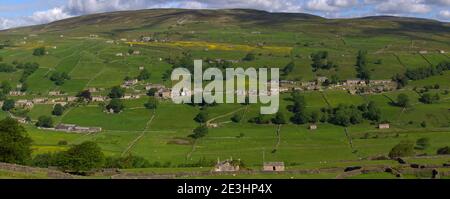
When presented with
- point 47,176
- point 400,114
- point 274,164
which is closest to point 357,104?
point 400,114

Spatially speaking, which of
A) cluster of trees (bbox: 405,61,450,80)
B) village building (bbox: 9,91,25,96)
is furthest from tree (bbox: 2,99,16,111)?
cluster of trees (bbox: 405,61,450,80)

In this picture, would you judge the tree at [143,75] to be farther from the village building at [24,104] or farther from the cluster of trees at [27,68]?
the village building at [24,104]

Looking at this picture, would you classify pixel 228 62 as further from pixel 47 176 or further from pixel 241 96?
pixel 47 176

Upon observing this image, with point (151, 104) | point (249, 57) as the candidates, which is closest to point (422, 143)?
point (151, 104)

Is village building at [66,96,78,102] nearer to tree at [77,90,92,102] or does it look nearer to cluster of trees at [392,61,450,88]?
tree at [77,90,92,102]

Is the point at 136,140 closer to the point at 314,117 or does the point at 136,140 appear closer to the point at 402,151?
the point at 314,117

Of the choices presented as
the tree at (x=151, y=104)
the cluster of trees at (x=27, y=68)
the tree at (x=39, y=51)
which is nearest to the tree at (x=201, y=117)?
the tree at (x=151, y=104)

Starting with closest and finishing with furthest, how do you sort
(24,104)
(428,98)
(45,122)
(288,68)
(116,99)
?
(45,122), (428,98), (116,99), (24,104), (288,68)
